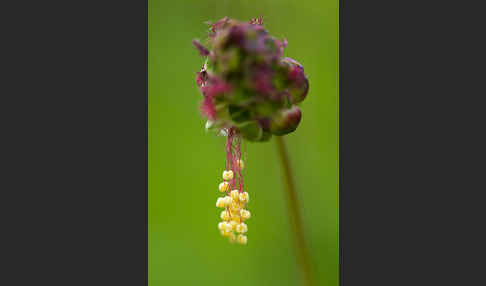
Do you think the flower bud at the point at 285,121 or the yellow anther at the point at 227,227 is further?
the yellow anther at the point at 227,227

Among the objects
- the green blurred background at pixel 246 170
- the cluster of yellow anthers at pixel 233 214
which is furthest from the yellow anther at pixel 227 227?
the green blurred background at pixel 246 170

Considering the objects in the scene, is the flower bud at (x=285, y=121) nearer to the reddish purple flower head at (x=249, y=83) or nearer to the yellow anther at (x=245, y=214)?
the reddish purple flower head at (x=249, y=83)

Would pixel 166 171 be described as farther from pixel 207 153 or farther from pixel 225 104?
pixel 225 104

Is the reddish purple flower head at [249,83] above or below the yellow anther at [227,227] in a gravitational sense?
above

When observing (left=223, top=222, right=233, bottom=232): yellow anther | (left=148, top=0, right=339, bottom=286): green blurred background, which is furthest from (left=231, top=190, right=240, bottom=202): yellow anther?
(left=148, top=0, right=339, bottom=286): green blurred background

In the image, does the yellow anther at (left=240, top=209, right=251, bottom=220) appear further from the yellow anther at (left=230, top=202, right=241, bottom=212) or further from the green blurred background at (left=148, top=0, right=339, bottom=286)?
the green blurred background at (left=148, top=0, right=339, bottom=286)

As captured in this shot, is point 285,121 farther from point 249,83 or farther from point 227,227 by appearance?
point 227,227
